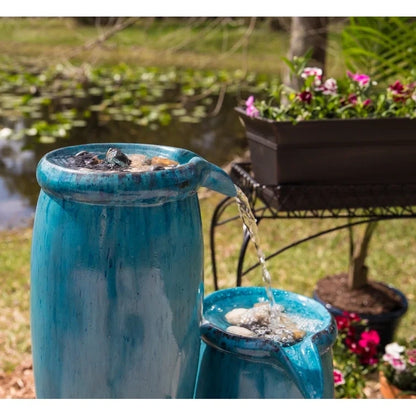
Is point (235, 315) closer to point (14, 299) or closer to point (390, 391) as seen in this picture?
point (390, 391)

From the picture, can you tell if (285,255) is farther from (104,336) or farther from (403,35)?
(104,336)

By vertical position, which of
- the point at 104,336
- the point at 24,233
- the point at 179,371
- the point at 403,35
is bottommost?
the point at 24,233

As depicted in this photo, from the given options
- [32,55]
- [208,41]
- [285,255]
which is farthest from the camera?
[208,41]

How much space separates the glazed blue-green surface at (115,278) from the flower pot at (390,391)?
1268 millimetres

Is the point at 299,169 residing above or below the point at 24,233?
above

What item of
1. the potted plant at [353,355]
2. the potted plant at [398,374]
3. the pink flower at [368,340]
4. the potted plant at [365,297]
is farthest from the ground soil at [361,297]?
the potted plant at [398,374]

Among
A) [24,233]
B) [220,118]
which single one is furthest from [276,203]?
[220,118]

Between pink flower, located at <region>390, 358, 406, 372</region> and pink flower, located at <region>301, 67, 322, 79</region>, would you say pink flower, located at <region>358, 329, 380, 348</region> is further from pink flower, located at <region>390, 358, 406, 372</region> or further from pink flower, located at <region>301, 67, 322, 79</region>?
pink flower, located at <region>301, 67, 322, 79</region>

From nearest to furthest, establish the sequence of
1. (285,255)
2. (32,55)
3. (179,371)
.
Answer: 1. (179,371)
2. (285,255)
3. (32,55)

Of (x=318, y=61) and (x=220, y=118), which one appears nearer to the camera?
(x=318, y=61)

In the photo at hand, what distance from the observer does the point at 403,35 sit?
2836 mm

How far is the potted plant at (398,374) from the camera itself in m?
2.34

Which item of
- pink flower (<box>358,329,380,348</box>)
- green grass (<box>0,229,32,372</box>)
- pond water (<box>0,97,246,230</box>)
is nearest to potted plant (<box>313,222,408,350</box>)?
pink flower (<box>358,329,380,348</box>)

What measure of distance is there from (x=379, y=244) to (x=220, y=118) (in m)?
3.97
